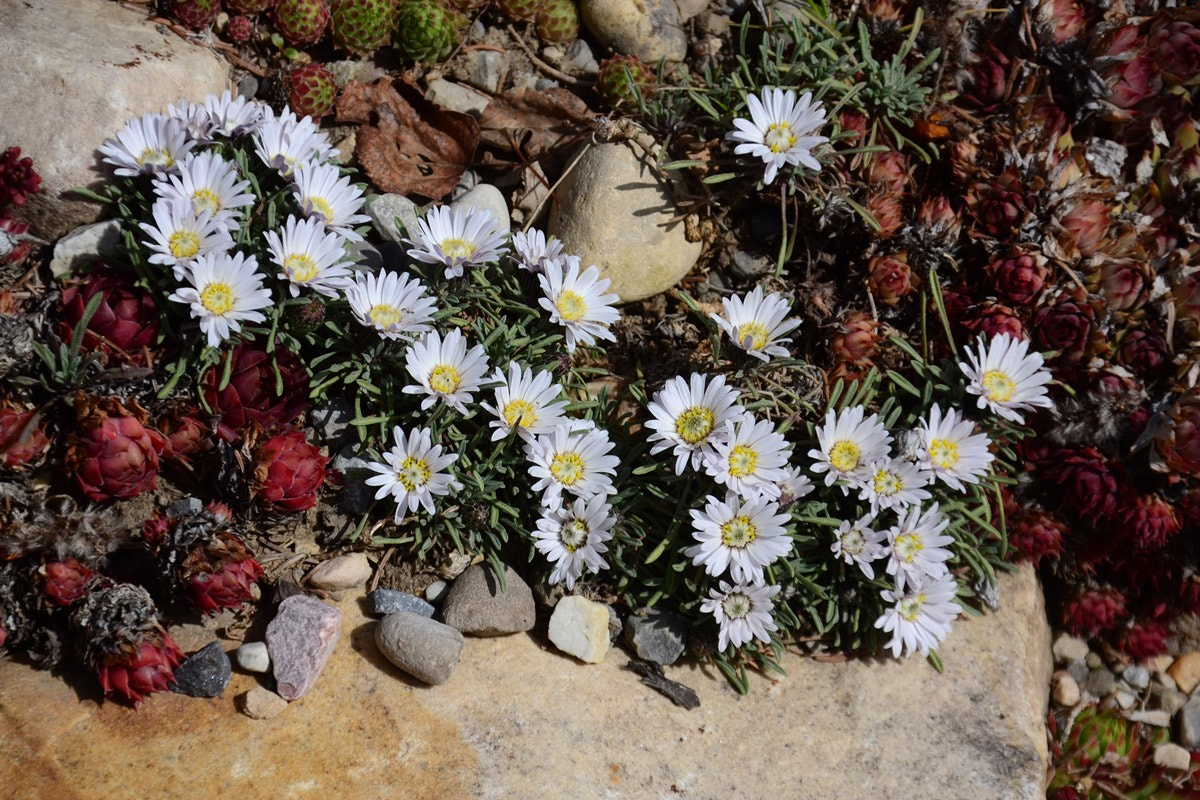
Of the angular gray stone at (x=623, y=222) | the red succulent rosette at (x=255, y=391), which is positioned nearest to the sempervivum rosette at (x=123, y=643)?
the red succulent rosette at (x=255, y=391)

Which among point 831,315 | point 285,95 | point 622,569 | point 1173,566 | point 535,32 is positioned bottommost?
point 622,569

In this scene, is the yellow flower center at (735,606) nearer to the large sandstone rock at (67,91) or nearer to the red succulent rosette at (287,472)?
the red succulent rosette at (287,472)

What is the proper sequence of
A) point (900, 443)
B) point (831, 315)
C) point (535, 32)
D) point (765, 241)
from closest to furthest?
point (900, 443), point (831, 315), point (765, 241), point (535, 32)

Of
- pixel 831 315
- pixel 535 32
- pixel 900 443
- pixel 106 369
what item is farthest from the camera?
pixel 535 32

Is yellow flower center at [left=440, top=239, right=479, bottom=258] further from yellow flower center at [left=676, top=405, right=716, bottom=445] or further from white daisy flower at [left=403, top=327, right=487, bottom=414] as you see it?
yellow flower center at [left=676, top=405, right=716, bottom=445]

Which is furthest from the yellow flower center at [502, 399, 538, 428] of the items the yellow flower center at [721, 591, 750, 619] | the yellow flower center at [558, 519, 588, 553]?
the yellow flower center at [721, 591, 750, 619]

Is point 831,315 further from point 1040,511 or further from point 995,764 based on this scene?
point 995,764

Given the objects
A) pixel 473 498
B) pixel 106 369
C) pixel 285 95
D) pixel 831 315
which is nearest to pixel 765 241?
pixel 831 315
